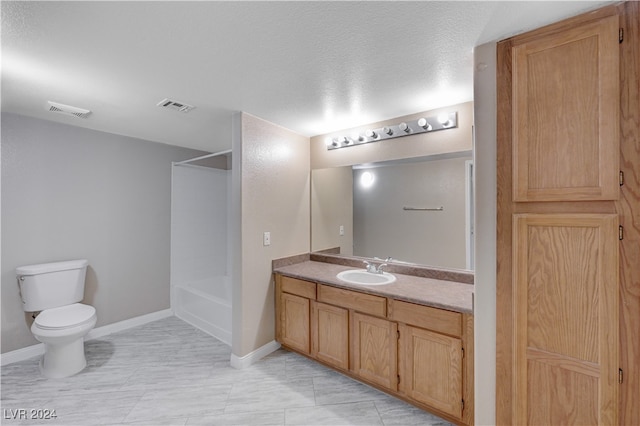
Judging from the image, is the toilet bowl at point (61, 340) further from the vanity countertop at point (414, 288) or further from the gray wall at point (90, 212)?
the vanity countertop at point (414, 288)

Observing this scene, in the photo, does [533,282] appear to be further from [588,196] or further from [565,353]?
[588,196]

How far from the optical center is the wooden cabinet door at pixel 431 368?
5.57 feet

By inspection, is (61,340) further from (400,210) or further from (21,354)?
(400,210)

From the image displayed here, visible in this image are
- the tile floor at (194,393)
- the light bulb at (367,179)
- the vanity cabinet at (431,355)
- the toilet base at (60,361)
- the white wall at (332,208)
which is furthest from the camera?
the white wall at (332,208)

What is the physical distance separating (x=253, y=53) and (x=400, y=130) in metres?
1.41

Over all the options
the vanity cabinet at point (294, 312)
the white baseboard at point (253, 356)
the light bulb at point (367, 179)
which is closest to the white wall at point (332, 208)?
the light bulb at point (367, 179)

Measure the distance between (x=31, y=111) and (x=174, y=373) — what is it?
8.56 feet

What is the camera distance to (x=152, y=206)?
135 inches

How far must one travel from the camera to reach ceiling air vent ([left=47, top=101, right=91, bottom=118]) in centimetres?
225

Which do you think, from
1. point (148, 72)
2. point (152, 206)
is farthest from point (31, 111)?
point (148, 72)

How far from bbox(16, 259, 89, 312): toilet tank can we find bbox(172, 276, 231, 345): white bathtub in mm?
1015

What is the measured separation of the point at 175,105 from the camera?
88.7 inches

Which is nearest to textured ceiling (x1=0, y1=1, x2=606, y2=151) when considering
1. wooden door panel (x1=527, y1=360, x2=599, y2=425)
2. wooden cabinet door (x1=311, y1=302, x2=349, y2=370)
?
wooden door panel (x1=527, y1=360, x2=599, y2=425)

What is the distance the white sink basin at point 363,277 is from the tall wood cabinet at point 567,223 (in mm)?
1086
